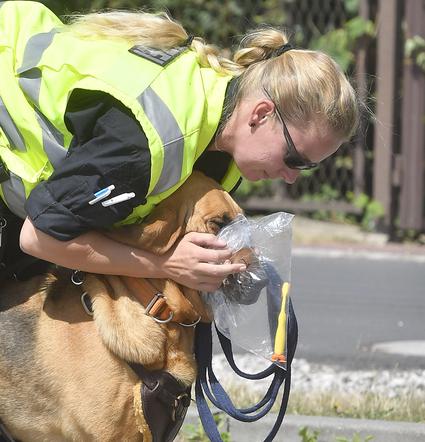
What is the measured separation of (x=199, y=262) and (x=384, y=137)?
616 cm

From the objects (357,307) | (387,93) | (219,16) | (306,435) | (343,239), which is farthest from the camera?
(219,16)

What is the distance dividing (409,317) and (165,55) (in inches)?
159

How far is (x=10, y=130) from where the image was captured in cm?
271

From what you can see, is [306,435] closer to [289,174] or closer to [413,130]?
[289,174]

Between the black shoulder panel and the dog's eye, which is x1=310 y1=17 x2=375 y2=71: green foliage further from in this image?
the dog's eye

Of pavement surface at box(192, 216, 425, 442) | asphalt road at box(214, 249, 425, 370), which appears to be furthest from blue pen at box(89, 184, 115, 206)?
asphalt road at box(214, 249, 425, 370)

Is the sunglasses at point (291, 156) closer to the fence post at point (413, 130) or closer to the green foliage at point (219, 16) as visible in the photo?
the fence post at point (413, 130)

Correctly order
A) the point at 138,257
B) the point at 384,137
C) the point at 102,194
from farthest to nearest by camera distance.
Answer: the point at 384,137, the point at 138,257, the point at 102,194

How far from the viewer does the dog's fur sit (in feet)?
8.70

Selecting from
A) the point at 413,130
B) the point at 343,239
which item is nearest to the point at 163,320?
the point at 413,130

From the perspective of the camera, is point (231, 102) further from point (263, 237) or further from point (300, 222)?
point (300, 222)

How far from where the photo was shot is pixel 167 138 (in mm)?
2523

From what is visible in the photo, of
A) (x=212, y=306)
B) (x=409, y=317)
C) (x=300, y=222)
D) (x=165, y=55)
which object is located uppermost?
(x=165, y=55)

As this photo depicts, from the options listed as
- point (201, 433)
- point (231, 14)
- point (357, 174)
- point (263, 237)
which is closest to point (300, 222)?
point (357, 174)
